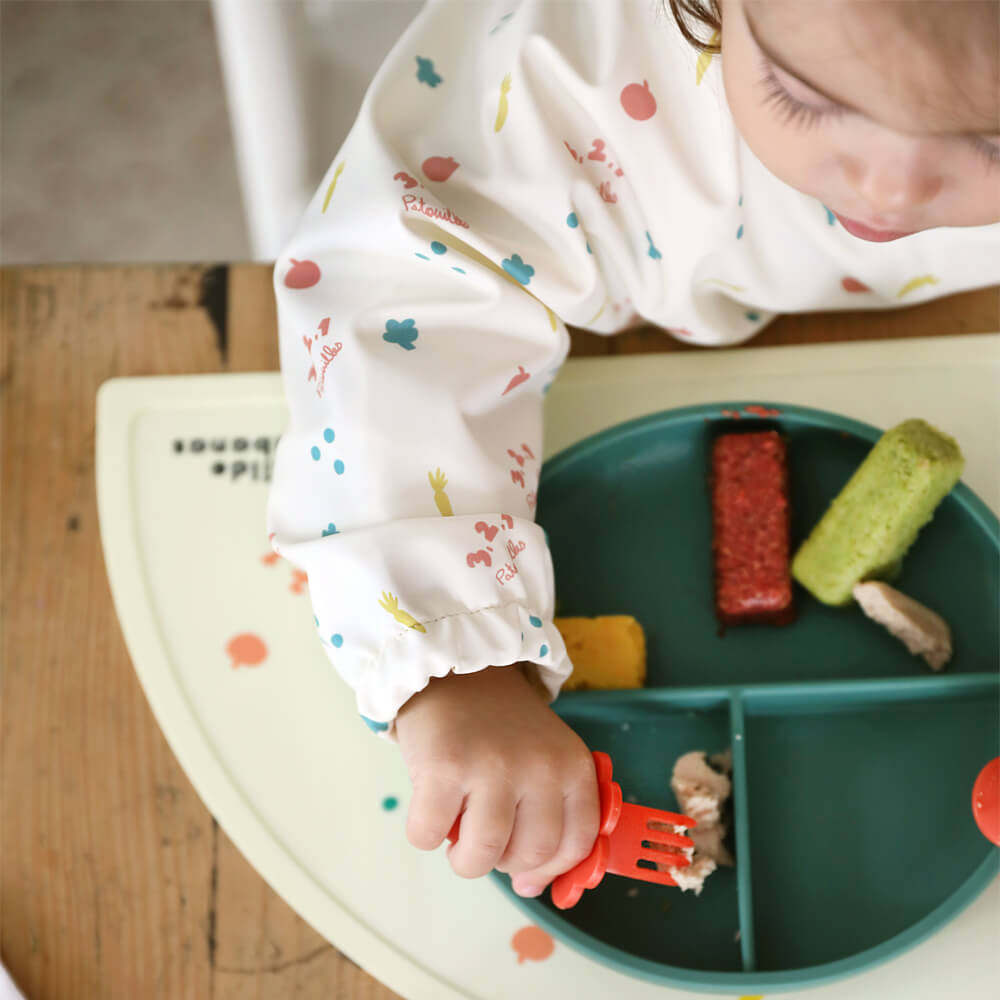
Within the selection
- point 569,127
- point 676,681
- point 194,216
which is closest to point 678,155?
point 569,127

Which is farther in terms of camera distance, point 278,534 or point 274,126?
point 274,126

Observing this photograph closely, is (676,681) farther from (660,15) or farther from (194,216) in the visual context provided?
(194,216)

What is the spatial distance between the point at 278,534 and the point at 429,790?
0.17 meters

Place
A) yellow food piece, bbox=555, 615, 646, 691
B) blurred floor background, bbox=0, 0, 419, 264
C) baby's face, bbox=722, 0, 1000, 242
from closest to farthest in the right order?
baby's face, bbox=722, 0, 1000, 242 < yellow food piece, bbox=555, 615, 646, 691 < blurred floor background, bbox=0, 0, 419, 264

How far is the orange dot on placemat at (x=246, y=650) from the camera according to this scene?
0.61 m

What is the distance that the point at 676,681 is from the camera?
572 millimetres

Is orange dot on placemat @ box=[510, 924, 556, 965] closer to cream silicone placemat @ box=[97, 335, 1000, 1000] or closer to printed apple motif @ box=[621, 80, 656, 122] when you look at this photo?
cream silicone placemat @ box=[97, 335, 1000, 1000]

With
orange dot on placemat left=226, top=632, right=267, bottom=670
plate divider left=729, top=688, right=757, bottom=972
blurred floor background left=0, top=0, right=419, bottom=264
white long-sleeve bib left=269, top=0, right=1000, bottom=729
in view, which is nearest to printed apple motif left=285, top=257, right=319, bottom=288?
white long-sleeve bib left=269, top=0, right=1000, bottom=729

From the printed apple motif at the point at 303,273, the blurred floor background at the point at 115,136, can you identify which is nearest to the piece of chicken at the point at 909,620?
the printed apple motif at the point at 303,273

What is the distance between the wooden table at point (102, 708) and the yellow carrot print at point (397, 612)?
227 millimetres

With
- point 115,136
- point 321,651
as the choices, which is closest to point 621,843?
point 321,651

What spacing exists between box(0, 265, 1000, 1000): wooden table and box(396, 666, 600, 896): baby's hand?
0.16 m

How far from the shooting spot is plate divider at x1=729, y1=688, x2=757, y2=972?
49cm

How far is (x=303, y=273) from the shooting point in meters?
0.54
